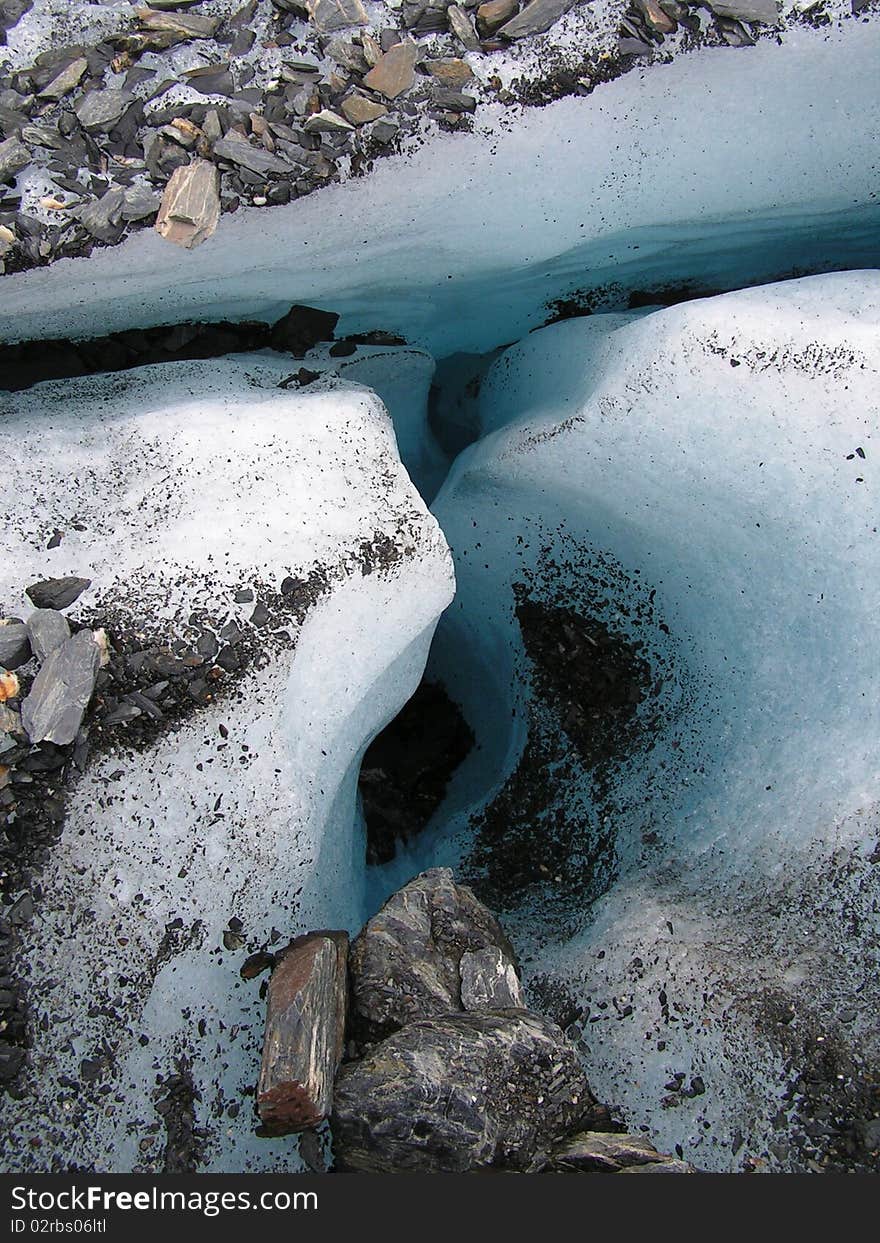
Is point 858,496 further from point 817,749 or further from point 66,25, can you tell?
point 66,25

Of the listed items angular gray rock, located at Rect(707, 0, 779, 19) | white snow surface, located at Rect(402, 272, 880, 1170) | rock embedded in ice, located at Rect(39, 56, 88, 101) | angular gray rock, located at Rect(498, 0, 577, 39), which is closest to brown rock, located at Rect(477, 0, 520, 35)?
angular gray rock, located at Rect(498, 0, 577, 39)

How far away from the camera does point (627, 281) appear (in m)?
2.24

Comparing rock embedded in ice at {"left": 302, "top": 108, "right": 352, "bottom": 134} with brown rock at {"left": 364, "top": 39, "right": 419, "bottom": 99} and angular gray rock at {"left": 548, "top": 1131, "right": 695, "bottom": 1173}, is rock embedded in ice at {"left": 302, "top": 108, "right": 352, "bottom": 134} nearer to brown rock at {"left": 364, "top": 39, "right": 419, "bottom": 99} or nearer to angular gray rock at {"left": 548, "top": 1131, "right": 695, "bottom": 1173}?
brown rock at {"left": 364, "top": 39, "right": 419, "bottom": 99}

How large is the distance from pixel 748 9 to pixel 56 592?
1.83 m

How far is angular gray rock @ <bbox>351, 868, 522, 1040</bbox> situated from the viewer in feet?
4.96

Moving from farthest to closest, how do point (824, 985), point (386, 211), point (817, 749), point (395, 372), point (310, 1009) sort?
point (395, 372) → point (386, 211) → point (817, 749) → point (824, 985) → point (310, 1009)

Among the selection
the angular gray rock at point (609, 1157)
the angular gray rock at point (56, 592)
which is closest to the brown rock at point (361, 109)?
the angular gray rock at point (56, 592)

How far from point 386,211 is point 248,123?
0.33 meters

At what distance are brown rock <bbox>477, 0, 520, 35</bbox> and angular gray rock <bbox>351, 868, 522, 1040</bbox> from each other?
1780 millimetres

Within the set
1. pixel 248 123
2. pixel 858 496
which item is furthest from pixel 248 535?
pixel 858 496

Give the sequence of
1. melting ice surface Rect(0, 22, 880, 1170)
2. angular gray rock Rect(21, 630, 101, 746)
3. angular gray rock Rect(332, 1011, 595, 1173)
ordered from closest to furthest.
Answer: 1. angular gray rock Rect(332, 1011, 595, 1173)
2. angular gray rock Rect(21, 630, 101, 746)
3. melting ice surface Rect(0, 22, 880, 1170)

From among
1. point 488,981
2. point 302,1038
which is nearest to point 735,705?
point 488,981

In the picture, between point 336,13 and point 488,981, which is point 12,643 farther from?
point 336,13

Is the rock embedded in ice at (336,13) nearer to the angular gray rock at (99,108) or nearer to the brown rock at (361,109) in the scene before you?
the brown rock at (361,109)
